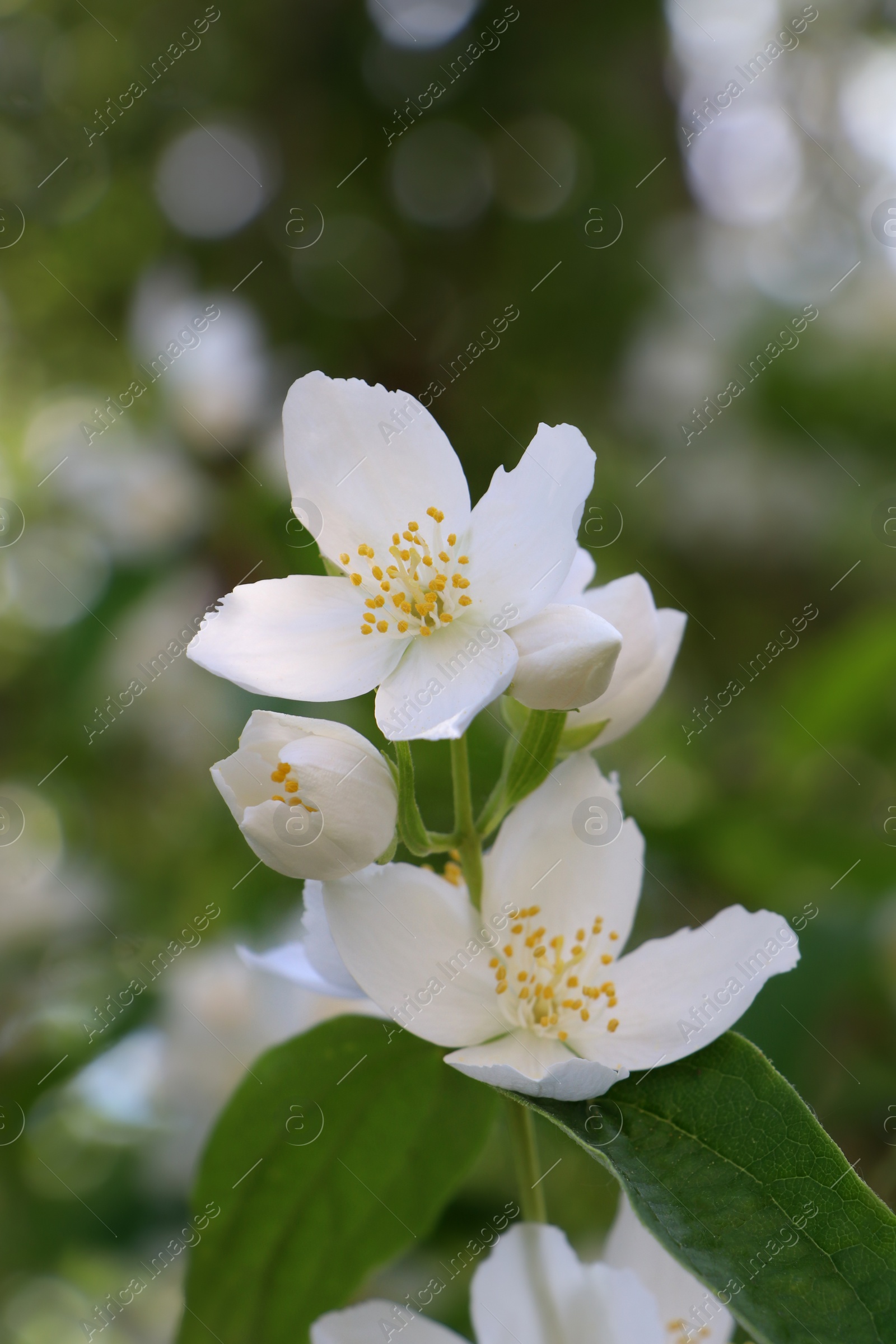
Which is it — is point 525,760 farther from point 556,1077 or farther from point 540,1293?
point 540,1293

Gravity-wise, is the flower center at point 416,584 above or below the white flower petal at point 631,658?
above

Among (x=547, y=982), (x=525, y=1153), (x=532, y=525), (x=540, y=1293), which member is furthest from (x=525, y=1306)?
(x=532, y=525)

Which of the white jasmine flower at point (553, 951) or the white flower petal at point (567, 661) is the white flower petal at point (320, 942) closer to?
the white jasmine flower at point (553, 951)

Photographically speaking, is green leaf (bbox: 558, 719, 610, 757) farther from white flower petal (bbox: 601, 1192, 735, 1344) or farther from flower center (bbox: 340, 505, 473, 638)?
white flower petal (bbox: 601, 1192, 735, 1344)

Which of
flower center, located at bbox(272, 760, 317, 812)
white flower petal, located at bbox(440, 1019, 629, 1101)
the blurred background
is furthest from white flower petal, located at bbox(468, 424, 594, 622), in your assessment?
the blurred background

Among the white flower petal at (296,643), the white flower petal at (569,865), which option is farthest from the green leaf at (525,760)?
the white flower petal at (296,643)
